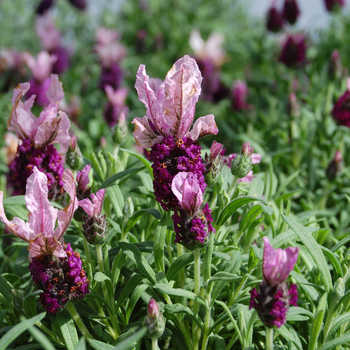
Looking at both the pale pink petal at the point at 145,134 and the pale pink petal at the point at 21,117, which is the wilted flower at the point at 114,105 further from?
the pale pink petal at the point at 145,134

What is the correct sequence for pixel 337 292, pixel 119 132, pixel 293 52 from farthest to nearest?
pixel 293 52 → pixel 119 132 → pixel 337 292

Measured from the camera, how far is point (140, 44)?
4.65 m

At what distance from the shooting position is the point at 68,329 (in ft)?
4.14

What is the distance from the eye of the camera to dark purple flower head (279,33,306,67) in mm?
3333

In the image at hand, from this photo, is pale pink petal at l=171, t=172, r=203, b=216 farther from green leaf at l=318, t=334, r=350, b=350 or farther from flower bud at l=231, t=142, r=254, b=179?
green leaf at l=318, t=334, r=350, b=350

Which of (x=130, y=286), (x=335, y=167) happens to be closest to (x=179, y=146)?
(x=130, y=286)

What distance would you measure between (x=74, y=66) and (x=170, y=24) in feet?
4.51

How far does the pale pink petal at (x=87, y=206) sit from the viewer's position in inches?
48.9

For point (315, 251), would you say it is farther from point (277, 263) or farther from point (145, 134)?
point (145, 134)

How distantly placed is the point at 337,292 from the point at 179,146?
0.59m

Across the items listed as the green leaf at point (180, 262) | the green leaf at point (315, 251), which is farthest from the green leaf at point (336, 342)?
the green leaf at point (180, 262)

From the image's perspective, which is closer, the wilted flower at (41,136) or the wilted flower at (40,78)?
the wilted flower at (41,136)

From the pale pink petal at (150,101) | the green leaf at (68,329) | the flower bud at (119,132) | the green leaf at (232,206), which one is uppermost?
the pale pink petal at (150,101)

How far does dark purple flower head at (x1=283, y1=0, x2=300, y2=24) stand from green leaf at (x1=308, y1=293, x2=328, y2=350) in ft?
9.58
